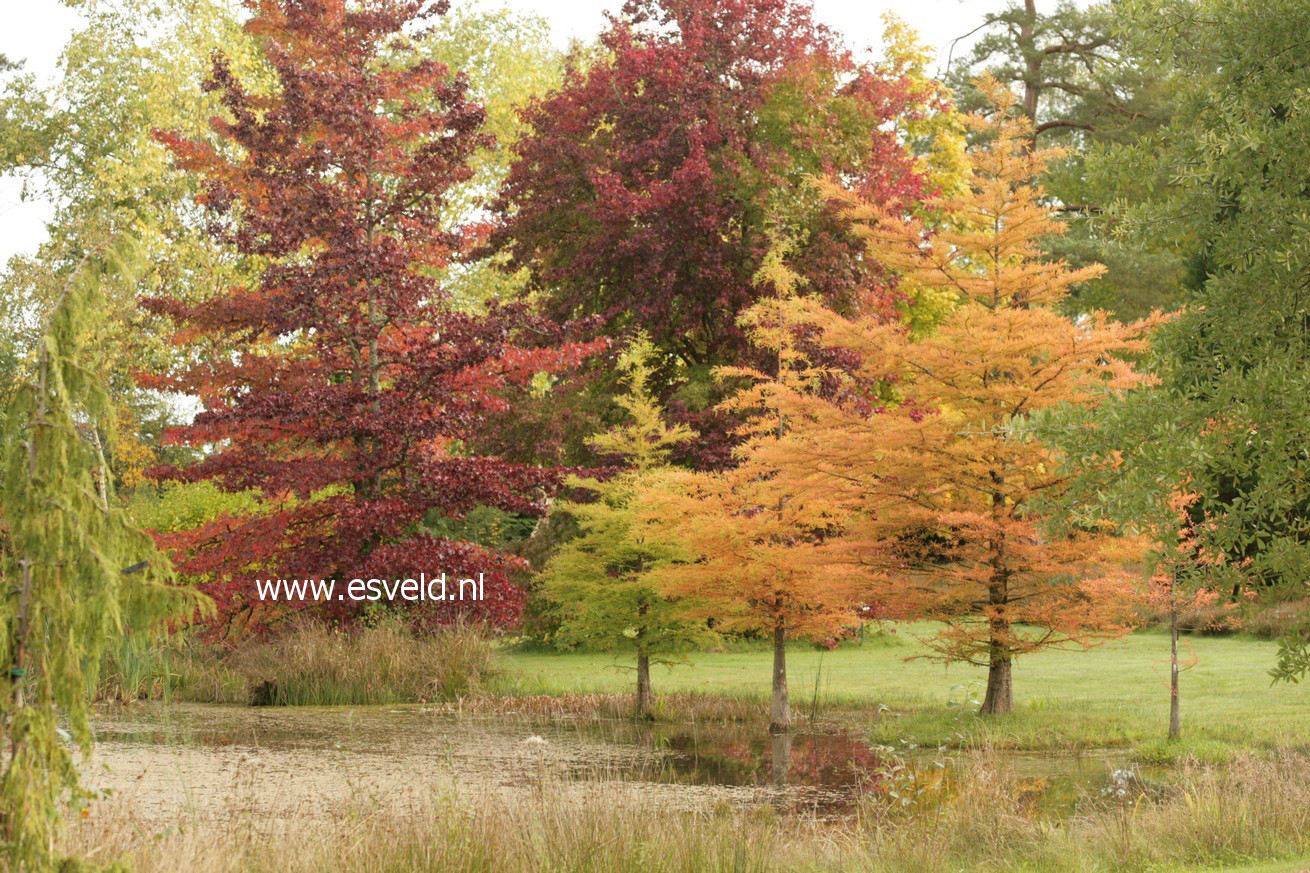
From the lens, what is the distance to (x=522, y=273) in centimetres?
3070

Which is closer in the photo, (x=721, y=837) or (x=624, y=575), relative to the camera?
(x=721, y=837)

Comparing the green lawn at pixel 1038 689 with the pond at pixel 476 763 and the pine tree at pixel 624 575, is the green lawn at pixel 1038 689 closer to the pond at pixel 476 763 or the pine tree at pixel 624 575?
the pond at pixel 476 763

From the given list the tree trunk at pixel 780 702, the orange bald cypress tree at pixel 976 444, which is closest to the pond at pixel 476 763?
the tree trunk at pixel 780 702

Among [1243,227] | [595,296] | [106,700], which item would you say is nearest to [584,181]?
[595,296]

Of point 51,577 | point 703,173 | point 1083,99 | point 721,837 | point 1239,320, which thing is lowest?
point 721,837

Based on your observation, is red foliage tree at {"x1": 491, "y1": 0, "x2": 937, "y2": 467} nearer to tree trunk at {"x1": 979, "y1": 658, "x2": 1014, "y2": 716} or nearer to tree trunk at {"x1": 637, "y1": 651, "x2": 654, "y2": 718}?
tree trunk at {"x1": 637, "y1": 651, "x2": 654, "y2": 718}

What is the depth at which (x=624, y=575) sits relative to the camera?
15.5 meters

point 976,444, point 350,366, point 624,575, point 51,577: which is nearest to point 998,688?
point 976,444

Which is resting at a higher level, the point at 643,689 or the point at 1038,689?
the point at 643,689

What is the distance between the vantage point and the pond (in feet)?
30.9

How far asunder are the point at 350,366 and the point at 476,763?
691 cm

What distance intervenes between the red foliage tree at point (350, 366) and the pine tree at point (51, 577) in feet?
32.7

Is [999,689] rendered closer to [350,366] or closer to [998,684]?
[998,684]

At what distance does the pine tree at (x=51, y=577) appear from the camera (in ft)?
15.3
